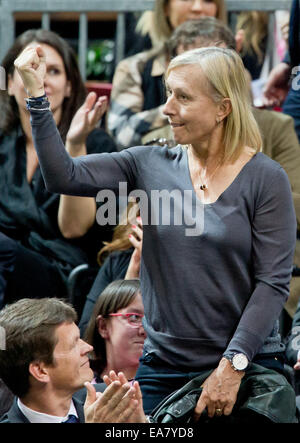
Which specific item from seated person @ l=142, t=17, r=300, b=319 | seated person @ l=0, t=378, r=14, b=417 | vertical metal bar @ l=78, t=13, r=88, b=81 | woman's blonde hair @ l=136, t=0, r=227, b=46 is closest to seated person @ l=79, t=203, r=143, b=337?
seated person @ l=142, t=17, r=300, b=319

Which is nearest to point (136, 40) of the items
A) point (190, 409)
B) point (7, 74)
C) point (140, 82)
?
point (140, 82)

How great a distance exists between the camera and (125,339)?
133 inches

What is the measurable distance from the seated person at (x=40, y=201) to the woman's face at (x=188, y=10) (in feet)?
1.90

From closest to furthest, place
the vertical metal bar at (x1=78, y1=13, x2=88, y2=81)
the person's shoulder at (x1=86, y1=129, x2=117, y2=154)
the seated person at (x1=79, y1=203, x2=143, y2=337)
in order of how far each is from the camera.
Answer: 1. the seated person at (x1=79, y1=203, x2=143, y2=337)
2. the person's shoulder at (x1=86, y1=129, x2=117, y2=154)
3. the vertical metal bar at (x1=78, y1=13, x2=88, y2=81)

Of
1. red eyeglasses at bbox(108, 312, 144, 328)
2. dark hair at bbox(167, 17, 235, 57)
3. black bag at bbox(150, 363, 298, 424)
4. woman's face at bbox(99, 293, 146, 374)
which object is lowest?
woman's face at bbox(99, 293, 146, 374)

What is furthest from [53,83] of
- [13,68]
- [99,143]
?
[99,143]

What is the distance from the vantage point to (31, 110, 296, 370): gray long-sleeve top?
8.87ft

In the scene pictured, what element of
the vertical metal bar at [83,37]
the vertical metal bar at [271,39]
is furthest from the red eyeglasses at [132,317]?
the vertical metal bar at [271,39]

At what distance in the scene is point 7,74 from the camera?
419 centimetres

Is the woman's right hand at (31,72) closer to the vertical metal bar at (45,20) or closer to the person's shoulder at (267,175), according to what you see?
the person's shoulder at (267,175)

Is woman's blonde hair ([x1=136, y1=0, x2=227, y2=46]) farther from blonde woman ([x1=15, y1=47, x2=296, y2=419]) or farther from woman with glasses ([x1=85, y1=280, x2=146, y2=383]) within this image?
blonde woman ([x1=15, y1=47, x2=296, y2=419])

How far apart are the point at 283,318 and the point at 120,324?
671mm

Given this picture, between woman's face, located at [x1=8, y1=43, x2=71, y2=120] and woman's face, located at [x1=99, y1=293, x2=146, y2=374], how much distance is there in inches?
44.7
